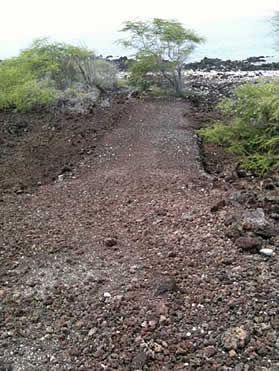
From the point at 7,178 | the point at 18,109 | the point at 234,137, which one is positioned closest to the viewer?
the point at 7,178

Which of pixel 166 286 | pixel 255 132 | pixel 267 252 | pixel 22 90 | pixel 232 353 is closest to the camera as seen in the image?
pixel 232 353

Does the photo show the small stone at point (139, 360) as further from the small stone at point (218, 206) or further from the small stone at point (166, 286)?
the small stone at point (218, 206)

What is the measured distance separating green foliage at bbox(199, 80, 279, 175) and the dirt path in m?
0.89

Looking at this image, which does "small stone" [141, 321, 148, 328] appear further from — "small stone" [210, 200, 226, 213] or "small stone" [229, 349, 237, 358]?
"small stone" [210, 200, 226, 213]

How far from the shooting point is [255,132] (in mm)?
6348

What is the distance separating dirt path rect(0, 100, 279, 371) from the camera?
265 cm

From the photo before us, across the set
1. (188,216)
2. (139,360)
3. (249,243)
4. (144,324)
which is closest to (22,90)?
(188,216)

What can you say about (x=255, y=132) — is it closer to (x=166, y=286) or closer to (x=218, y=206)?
(x=218, y=206)

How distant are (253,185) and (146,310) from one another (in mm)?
2760

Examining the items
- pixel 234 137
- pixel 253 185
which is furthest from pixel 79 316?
pixel 234 137

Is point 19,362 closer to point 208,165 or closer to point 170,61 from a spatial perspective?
point 208,165

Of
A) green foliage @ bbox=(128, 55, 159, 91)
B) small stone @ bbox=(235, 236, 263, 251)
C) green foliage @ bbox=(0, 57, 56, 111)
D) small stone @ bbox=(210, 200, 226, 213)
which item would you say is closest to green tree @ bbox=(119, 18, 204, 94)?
green foliage @ bbox=(128, 55, 159, 91)

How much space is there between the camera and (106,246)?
396 cm

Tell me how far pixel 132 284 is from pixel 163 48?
897 cm
